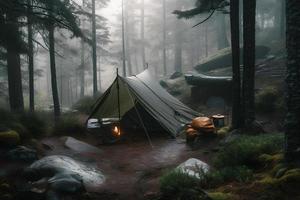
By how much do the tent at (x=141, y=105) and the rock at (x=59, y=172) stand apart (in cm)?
471

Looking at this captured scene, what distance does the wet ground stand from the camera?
7.54m

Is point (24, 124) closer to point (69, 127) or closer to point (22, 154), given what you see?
point (69, 127)

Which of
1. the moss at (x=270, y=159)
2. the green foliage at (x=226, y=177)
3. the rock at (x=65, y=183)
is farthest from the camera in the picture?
the rock at (x=65, y=183)

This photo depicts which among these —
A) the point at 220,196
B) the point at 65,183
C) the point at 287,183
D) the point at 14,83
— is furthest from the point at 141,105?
the point at 287,183

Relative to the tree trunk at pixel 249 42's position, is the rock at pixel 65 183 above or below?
below

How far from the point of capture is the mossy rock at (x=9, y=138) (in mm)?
9156

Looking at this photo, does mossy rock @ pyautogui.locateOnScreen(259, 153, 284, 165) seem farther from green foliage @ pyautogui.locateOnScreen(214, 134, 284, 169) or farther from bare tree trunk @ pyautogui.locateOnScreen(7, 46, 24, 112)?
bare tree trunk @ pyautogui.locateOnScreen(7, 46, 24, 112)

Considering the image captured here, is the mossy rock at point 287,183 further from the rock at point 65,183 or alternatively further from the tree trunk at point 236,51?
the tree trunk at point 236,51

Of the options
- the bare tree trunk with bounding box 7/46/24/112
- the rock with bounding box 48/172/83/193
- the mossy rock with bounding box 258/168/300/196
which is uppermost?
the bare tree trunk with bounding box 7/46/24/112

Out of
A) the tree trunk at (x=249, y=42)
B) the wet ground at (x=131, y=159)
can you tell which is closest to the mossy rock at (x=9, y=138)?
the wet ground at (x=131, y=159)

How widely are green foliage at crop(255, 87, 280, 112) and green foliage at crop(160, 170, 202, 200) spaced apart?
1046cm

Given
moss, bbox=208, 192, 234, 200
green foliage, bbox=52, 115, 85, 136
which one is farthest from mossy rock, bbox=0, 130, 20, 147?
moss, bbox=208, 192, 234, 200

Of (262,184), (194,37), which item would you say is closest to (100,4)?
(194,37)

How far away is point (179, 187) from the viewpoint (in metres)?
5.84
